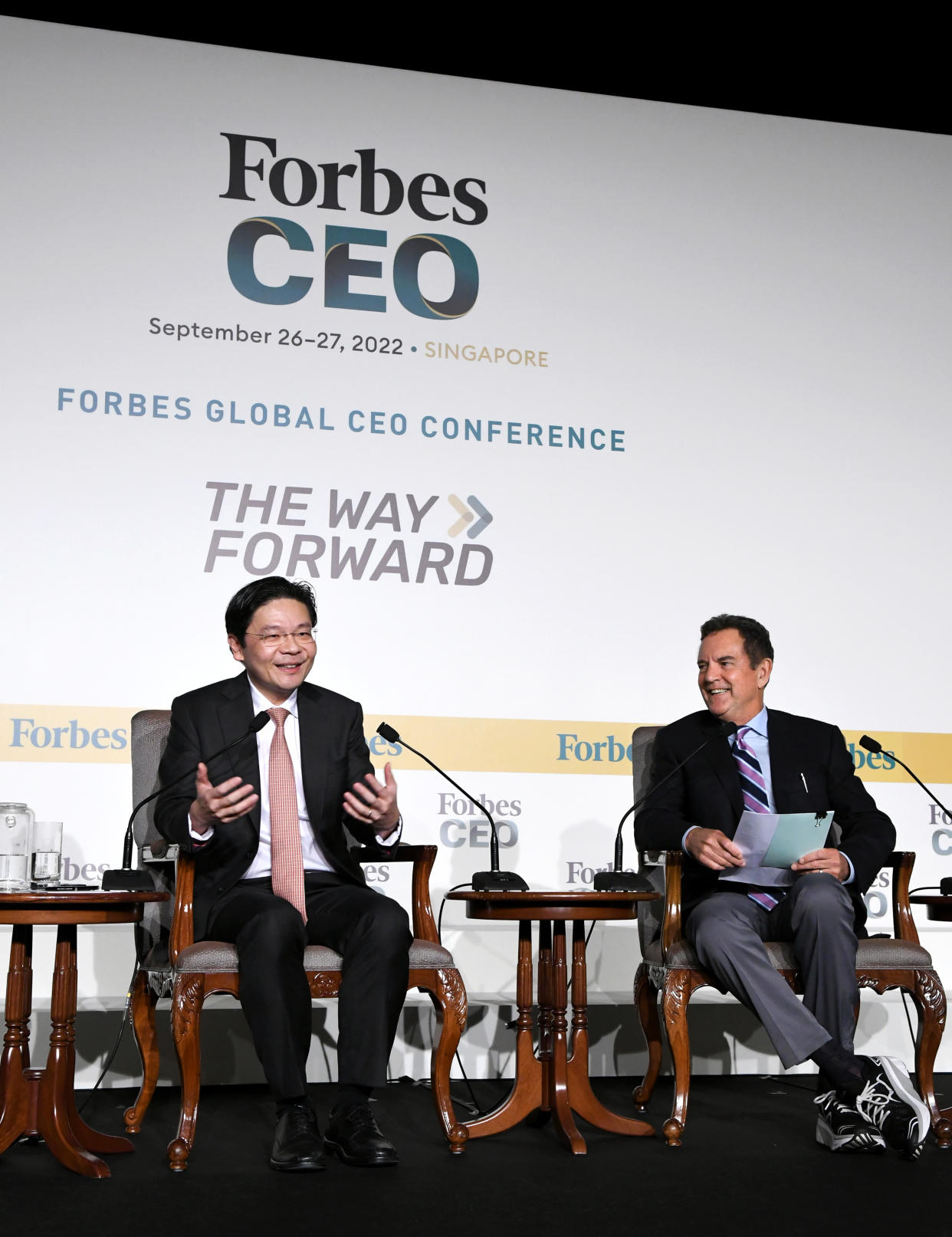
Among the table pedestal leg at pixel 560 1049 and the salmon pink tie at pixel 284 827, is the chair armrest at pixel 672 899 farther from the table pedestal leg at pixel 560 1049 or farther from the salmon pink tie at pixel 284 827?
the salmon pink tie at pixel 284 827

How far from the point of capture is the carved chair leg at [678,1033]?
2.98 meters

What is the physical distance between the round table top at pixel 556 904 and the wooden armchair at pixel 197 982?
0.15 meters

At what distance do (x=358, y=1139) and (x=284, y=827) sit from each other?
72cm

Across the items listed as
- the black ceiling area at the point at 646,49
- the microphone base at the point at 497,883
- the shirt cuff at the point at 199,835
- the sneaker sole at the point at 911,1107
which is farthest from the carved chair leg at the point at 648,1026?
the black ceiling area at the point at 646,49

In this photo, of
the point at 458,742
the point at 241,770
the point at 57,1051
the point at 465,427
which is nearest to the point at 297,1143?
the point at 57,1051

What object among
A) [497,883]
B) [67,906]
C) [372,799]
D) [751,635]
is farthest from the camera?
[751,635]

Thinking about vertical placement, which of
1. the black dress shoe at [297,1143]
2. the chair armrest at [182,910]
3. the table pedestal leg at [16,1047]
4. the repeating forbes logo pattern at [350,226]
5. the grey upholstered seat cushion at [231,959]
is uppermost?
the repeating forbes logo pattern at [350,226]

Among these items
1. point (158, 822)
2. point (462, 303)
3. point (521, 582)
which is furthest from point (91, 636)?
point (462, 303)

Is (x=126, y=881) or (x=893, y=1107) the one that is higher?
(x=126, y=881)

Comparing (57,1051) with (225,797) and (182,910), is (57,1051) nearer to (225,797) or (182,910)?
(182,910)

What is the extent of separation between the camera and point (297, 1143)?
8.74ft

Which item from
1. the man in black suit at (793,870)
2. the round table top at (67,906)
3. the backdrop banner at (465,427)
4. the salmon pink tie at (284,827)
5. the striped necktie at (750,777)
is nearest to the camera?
the round table top at (67,906)

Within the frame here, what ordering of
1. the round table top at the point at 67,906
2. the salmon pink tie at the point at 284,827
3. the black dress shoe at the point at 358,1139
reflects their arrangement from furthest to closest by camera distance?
the salmon pink tie at the point at 284,827, the black dress shoe at the point at 358,1139, the round table top at the point at 67,906

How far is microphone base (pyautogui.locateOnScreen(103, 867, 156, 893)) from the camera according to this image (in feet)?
8.89
